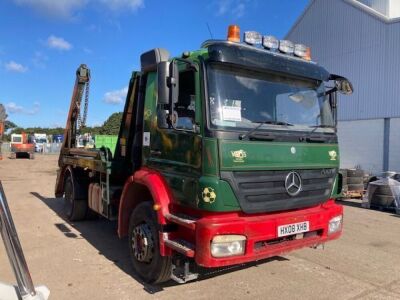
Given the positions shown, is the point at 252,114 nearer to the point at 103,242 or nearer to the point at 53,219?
the point at 103,242

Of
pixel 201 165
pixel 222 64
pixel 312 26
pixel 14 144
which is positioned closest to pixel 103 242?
pixel 201 165

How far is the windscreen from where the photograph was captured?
14.3 feet

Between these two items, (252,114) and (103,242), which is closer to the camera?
(252,114)

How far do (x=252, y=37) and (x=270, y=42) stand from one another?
0.28 m

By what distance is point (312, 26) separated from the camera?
25.5 metres

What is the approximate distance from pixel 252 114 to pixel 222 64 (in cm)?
65

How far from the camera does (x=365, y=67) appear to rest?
22.6 m

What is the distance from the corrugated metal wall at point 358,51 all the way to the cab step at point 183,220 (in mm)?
19194

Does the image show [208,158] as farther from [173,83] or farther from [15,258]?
[15,258]

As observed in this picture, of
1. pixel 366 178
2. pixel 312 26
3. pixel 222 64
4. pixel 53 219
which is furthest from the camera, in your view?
pixel 312 26

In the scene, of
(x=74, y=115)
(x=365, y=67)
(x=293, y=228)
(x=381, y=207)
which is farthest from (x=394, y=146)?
(x=293, y=228)

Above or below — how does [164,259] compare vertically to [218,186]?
below

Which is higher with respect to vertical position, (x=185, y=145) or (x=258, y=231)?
(x=185, y=145)

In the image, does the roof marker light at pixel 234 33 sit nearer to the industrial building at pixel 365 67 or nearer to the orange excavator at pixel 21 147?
the industrial building at pixel 365 67
